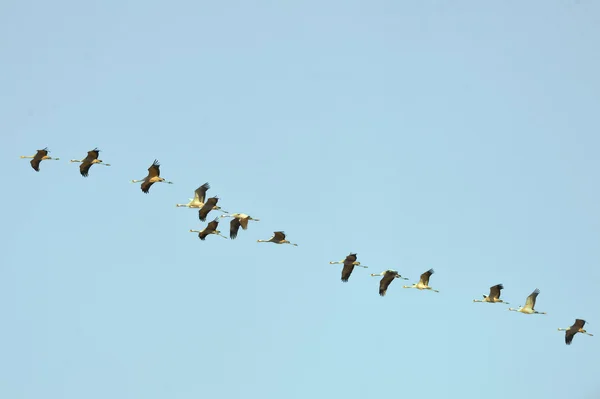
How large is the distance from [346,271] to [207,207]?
11.3 metres

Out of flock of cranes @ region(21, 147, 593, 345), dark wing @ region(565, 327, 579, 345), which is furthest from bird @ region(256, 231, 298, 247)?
dark wing @ region(565, 327, 579, 345)

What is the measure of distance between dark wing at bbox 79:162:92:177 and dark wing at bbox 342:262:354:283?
19.9 metres

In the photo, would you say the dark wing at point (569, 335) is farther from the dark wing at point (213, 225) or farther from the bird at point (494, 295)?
the dark wing at point (213, 225)

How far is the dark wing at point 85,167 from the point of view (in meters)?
92.3

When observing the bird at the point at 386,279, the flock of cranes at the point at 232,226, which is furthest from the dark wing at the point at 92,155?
the bird at the point at 386,279

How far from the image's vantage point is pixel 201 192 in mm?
93812

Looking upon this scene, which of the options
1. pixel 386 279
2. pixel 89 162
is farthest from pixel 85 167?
pixel 386 279

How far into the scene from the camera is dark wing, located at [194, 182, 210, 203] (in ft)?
307

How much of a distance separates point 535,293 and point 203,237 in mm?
25104

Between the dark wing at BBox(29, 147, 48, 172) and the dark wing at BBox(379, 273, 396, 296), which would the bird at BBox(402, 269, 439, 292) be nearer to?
the dark wing at BBox(379, 273, 396, 296)

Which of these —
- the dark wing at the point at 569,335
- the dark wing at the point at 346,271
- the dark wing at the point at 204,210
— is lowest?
the dark wing at the point at 569,335

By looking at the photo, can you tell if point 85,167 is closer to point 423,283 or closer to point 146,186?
point 146,186

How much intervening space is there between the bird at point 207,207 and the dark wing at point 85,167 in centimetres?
867

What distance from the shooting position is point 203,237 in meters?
96.5
